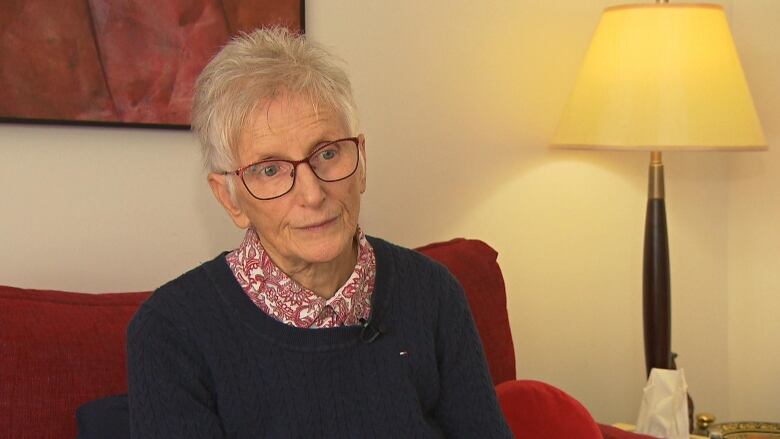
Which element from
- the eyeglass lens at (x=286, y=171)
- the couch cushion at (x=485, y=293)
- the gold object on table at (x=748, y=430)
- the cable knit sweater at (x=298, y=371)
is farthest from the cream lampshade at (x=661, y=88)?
the eyeglass lens at (x=286, y=171)

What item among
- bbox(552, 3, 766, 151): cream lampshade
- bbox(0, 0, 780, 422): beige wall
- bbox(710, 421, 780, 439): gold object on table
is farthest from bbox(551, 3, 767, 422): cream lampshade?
bbox(710, 421, 780, 439): gold object on table

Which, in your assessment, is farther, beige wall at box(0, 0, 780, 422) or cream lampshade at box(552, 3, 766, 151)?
cream lampshade at box(552, 3, 766, 151)

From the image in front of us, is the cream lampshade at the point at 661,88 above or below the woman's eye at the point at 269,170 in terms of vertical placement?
above

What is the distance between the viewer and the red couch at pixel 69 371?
152 cm

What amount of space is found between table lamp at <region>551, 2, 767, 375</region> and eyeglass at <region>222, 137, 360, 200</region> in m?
1.16

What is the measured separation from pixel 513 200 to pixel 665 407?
0.66 metres

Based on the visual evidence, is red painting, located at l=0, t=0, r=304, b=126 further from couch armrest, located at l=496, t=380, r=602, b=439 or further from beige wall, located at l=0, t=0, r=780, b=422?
couch armrest, located at l=496, t=380, r=602, b=439

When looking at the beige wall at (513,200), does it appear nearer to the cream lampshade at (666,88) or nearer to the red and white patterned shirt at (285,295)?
the cream lampshade at (666,88)

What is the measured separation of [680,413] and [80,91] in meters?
1.55

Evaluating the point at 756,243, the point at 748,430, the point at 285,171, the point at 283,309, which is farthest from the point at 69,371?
the point at 756,243

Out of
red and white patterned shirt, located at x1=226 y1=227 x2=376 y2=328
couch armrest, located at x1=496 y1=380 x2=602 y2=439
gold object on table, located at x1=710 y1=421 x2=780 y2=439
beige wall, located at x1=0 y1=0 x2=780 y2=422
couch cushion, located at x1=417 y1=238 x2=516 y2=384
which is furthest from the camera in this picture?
gold object on table, located at x1=710 y1=421 x2=780 y2=439

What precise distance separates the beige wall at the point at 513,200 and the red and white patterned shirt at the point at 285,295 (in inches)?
21.6

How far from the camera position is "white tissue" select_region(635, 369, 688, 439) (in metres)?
2.50

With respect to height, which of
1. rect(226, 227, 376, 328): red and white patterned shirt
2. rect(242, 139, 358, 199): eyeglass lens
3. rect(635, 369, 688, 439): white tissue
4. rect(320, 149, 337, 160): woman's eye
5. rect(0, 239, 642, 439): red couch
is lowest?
rect(635, 369, 688, 439): white tissue
